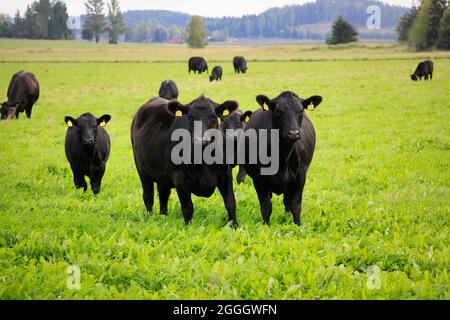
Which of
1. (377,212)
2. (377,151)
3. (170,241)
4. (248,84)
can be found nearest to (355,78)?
(248,84)

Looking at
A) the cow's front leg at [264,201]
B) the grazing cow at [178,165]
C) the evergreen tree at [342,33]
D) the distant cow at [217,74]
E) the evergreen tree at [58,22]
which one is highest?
the evergreen tree at [58,22]

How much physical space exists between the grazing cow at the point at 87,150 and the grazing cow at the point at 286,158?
3.43 m

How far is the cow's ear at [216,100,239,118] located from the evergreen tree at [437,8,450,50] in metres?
76.0

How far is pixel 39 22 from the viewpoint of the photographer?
370 feet

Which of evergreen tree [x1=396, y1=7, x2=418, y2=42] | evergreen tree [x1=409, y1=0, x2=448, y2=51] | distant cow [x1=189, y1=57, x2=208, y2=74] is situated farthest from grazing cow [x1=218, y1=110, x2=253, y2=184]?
evergreen tree [x1=396, y1=7, x2=418, y2=42]

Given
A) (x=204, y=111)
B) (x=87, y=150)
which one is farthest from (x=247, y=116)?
(x=87, y=150)

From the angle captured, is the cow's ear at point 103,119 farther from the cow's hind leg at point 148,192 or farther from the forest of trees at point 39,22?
the forest of trees at point 39,22

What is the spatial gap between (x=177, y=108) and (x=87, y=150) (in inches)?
123

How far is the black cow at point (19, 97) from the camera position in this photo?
18859mm

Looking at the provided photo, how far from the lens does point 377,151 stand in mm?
12203

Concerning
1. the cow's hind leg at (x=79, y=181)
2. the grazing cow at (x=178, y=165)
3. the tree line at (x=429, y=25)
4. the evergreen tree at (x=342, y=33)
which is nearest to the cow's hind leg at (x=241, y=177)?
the grazing cow at (x=178, y=165)

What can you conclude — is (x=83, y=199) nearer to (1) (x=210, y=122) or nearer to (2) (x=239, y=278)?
(1) (x=210, y=122)

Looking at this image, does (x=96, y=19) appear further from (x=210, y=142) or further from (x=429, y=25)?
(x=210, y=142)
